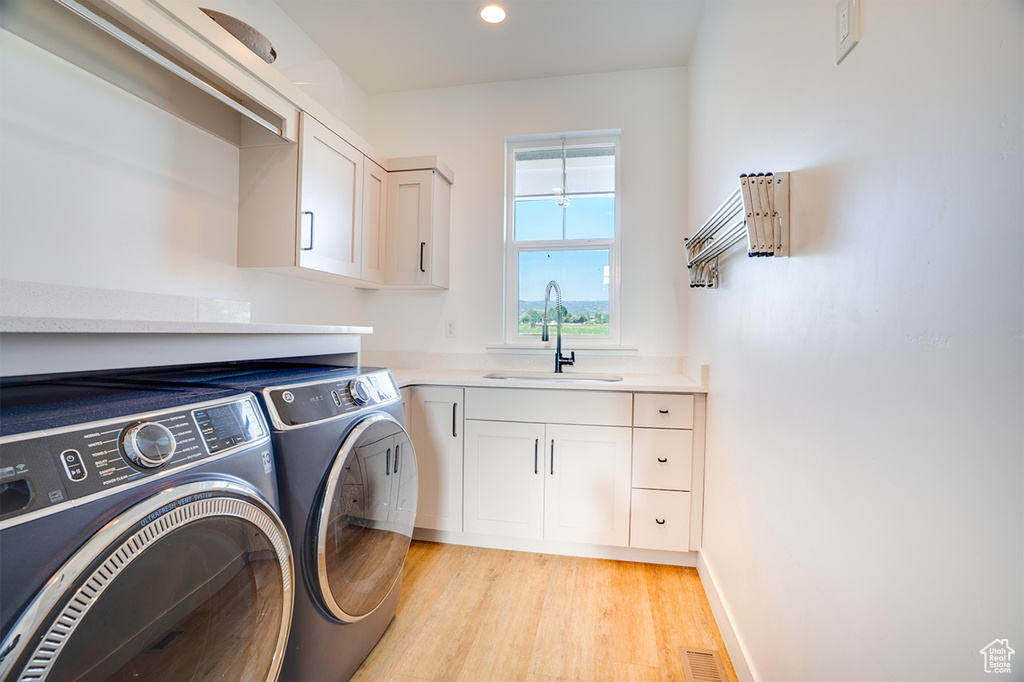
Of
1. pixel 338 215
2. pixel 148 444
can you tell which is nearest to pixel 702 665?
pixel 148 444

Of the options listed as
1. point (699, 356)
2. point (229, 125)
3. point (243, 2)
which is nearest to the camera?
point (229, 125)

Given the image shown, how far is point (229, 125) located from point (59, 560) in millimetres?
1790

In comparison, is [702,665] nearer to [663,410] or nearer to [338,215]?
[663,410]

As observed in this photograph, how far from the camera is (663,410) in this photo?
1989mm

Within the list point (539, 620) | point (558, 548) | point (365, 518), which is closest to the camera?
point (365, 518)

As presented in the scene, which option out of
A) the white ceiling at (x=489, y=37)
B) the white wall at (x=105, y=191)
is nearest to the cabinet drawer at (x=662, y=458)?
the white wall at (x=105, y=191)

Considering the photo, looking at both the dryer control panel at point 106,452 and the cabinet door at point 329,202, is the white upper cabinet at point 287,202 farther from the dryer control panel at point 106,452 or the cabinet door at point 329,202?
the dryer control panel at point 106,452

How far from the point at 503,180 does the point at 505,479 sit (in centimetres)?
178

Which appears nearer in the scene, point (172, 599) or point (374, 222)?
point (172, 599)

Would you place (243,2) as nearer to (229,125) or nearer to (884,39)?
(229,125)

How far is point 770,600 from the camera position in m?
1.13

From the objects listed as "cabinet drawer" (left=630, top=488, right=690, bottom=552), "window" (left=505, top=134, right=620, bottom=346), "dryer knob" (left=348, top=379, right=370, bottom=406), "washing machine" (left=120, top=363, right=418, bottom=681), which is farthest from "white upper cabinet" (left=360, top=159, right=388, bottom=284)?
"cabinet drawer" (left=630, top=488, right=690, bottom=552)

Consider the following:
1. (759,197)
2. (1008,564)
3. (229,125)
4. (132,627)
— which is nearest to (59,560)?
(132,627)

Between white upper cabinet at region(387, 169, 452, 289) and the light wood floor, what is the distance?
148 cm
